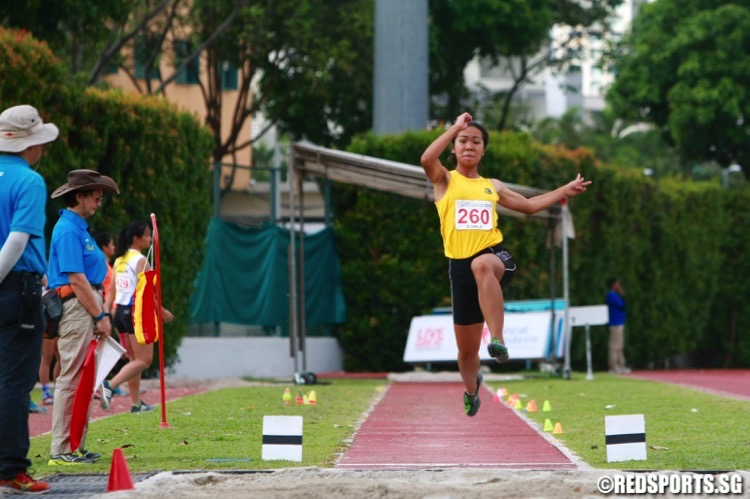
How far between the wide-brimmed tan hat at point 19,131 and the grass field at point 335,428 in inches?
85.7

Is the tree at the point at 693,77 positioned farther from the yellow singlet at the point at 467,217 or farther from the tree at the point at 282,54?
the yellow singlet at the point at 467,217

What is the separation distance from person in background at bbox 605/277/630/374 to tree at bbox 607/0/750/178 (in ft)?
38.7

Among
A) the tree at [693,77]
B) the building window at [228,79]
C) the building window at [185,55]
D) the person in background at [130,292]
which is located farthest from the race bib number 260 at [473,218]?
the building window at [228,79]

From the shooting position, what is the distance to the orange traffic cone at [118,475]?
7754 millimetres

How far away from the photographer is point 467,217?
10.9 meters

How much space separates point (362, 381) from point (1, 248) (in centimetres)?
1616

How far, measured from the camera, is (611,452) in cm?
916

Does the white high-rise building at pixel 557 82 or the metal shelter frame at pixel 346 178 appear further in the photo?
the white high-rise building at pixel 557 82

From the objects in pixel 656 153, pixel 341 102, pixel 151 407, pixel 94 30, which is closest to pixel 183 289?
pixel 94 30

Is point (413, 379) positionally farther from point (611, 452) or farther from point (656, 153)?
point (656, 153)

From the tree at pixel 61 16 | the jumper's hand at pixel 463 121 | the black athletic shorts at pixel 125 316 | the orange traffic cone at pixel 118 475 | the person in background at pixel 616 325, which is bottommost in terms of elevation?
the person in background at pixel 616 325

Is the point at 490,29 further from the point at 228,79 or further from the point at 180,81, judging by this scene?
the point at 180,81

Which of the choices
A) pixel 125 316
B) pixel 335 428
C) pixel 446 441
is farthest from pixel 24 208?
pixel 125 316

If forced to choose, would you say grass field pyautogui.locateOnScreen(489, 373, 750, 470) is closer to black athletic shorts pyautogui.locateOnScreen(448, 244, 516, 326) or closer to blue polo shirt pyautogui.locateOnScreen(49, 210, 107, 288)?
black athletic shorts pyautogui.locateOnScreen(448, 244, 516, 326)
